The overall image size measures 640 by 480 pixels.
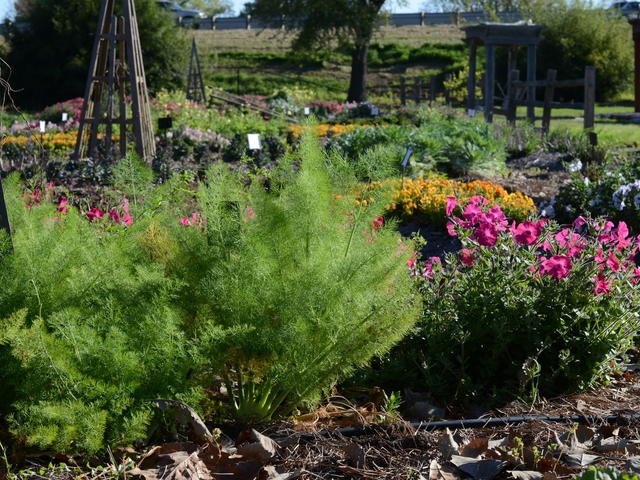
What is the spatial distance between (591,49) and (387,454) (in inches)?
987

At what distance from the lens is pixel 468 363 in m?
2.69

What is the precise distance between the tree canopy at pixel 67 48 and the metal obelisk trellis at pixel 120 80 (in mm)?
13273

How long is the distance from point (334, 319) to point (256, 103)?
61.6 ft

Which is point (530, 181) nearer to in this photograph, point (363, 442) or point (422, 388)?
point (422, 388)

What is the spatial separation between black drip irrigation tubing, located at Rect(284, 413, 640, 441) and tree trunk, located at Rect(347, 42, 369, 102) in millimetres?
25202

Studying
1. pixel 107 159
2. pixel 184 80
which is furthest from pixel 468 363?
pixel 184 80

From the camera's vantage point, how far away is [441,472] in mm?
1952

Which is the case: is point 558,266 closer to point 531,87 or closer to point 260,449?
point 260,449

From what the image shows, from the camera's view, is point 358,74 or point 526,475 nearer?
point 526,475

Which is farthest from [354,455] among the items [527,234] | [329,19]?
[329,19]

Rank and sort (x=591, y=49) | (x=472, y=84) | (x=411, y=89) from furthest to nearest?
1. (x=411, y=89)
2. (x=591, y=49)
3. (x=472, y=84)

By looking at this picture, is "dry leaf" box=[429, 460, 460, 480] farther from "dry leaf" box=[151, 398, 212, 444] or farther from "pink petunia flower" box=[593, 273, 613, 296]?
"pink petunia flower" box=[593, 273, 613, 296]

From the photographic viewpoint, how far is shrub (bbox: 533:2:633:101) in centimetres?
2422

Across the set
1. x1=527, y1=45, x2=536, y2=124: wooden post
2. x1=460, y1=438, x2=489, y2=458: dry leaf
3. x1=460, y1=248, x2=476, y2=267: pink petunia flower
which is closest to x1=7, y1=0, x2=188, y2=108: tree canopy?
x1=527, y1=45, x2=536, y2=124: wooden post
